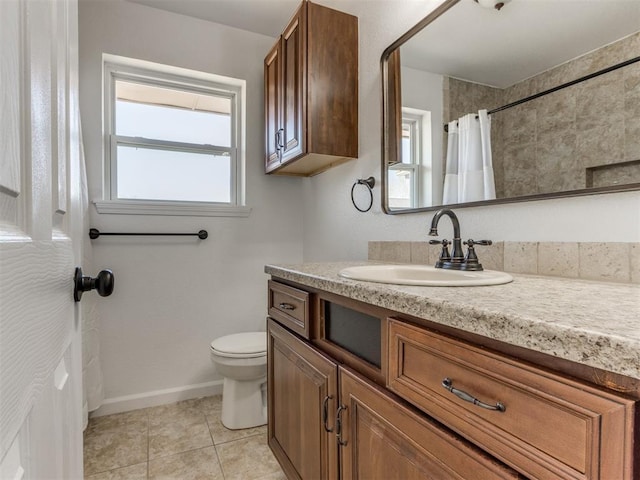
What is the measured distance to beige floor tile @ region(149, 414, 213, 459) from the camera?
172 centimetres

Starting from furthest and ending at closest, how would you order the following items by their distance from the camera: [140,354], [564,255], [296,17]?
[140,354], [296,17], [564,255]

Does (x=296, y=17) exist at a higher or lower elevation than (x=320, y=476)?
higher

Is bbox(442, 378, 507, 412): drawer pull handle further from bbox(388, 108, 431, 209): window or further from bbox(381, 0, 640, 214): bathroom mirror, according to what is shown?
bbox(388, 108, 431, 209): window

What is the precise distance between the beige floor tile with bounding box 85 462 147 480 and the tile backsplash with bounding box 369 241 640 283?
66.3 inches

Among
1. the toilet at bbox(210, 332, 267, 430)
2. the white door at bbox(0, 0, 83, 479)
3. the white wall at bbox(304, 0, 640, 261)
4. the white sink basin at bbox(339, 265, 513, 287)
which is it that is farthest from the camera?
the toilet at bbox(210, 332, 267, 430)

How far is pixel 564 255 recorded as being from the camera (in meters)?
0.97

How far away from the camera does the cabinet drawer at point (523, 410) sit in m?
0.39

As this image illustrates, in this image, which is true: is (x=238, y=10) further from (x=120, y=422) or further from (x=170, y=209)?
(x=120, y=422)

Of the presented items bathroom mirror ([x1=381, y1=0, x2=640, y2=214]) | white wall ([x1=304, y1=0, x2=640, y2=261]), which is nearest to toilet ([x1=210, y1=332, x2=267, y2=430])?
white wall ([x1=304, y1=0, x2=640, y2=261])

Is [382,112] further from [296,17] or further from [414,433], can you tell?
[414,433]

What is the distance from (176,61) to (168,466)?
2239mm

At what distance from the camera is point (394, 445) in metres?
0.74

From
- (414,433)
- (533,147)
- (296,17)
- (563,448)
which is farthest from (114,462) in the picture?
(296,17)

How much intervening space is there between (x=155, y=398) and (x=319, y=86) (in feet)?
6.75
